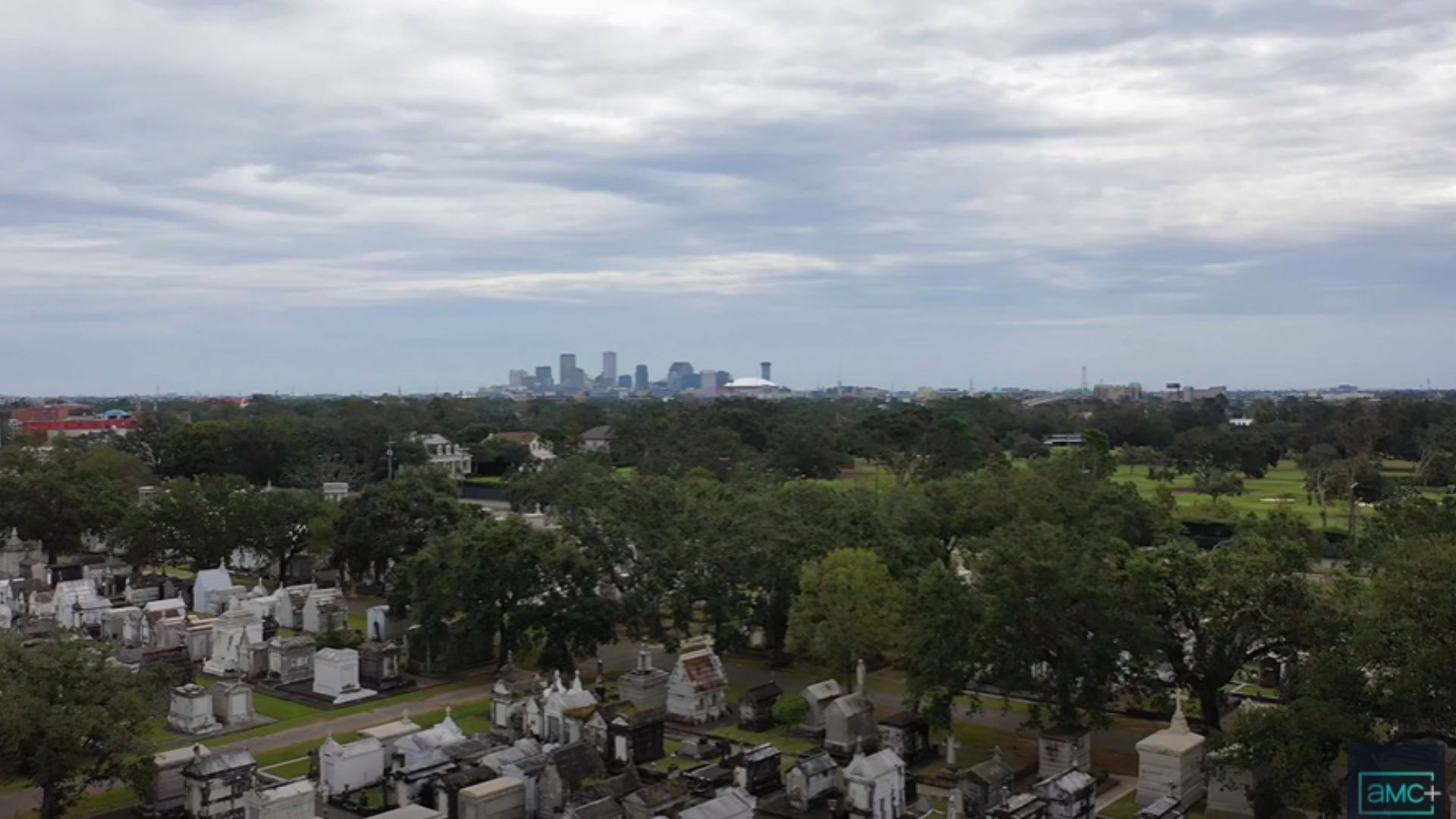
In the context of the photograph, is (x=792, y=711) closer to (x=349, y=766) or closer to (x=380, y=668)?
(x=349, y=766)

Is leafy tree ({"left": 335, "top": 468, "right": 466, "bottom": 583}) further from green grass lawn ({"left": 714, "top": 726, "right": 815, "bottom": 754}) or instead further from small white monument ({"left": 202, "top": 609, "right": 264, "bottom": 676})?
green grass lawn ({"left": 714, "top": 726, "right": 815, "bottom": 754})

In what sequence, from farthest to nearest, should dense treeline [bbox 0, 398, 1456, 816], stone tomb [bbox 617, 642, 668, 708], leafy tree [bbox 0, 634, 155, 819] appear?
stone tomb [bbox 617, 642, 668, 708] → leafy tree [bbox 0, 634, 155, 819] → dense treeline [bbox 0, 398, 1456, 816]

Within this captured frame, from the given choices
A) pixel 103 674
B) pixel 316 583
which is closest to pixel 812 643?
pixel 103 674

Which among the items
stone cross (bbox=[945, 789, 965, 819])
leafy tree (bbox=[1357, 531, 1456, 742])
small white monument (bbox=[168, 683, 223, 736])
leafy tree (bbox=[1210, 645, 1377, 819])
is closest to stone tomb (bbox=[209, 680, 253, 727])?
small white monument (bbox=[168, 683, 223, 736])

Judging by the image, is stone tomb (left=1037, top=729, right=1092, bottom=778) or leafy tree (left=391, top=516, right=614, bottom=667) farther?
leafy tree (left=391, top=516, right=614, bottom=667)

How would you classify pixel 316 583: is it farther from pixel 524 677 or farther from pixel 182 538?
pixel 524 677

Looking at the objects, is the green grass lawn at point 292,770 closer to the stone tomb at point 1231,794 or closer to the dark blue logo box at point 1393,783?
the stone tomb at point 1231,794
